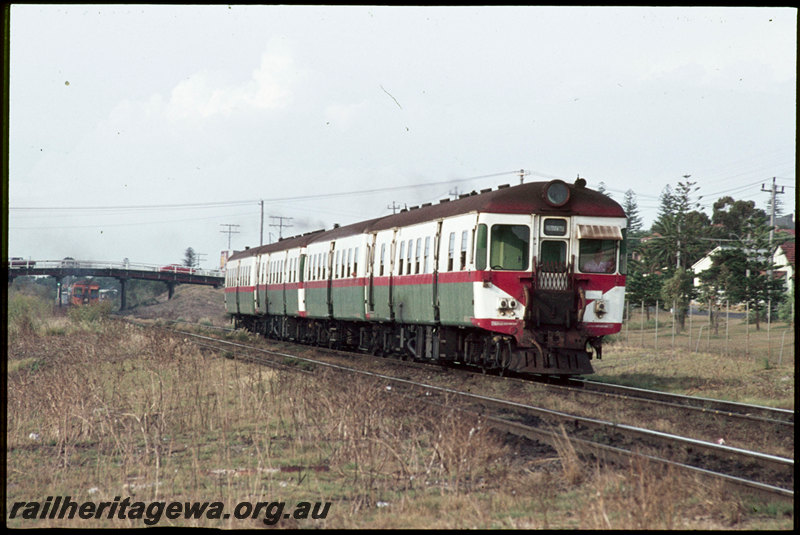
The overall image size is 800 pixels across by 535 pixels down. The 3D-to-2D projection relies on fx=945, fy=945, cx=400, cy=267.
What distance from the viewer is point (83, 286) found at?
92.0 meters

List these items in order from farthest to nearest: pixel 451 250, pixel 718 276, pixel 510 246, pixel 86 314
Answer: pixel 718 276 → pixel 86 314 → pixel 451 250 → pixel 510 246

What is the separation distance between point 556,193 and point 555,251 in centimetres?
109

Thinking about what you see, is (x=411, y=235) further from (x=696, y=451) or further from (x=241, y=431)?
(x=696, y=451)

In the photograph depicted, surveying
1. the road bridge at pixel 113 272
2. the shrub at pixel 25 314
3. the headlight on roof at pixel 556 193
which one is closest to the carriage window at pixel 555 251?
the headlight on roof at pixel 556 193

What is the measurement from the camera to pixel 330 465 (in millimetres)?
9930

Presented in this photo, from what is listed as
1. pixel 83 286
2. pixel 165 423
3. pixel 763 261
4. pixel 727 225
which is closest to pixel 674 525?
pixel 165 423

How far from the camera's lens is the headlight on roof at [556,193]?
1767 cm

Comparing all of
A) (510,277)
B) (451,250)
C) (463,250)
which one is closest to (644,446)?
(510,277)

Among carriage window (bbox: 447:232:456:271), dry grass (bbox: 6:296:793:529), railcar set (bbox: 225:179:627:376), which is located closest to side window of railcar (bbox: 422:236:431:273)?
railcar set (bbox: 225:179:627:376)

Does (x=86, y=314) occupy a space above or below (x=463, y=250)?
below

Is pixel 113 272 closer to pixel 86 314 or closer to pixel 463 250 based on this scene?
pixel 86 314

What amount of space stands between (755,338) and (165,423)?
36.3 meters

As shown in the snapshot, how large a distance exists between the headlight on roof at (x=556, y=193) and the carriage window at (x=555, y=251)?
0.73 metres

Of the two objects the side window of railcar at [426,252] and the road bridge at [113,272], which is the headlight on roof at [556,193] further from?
the road bridge at [113,272]
